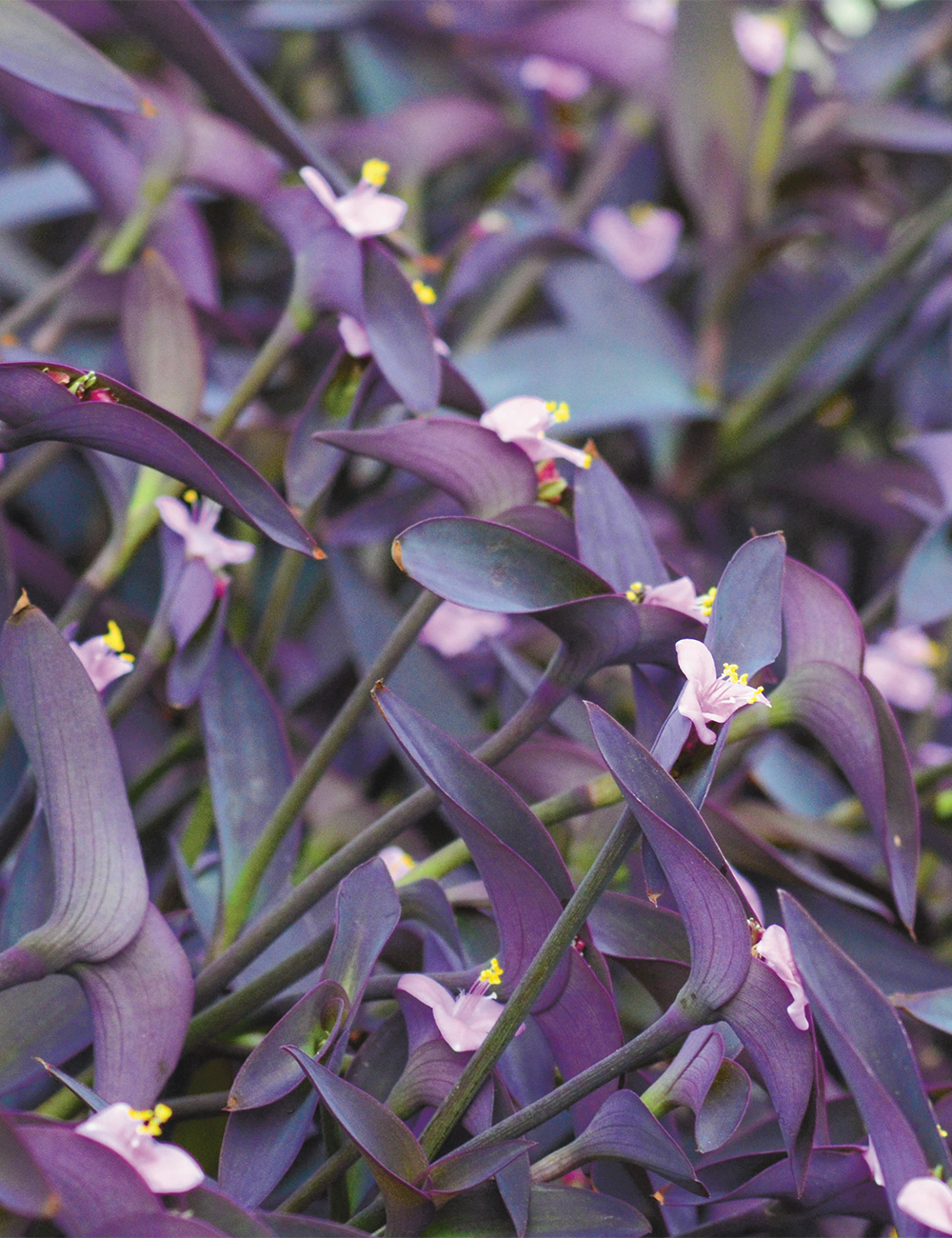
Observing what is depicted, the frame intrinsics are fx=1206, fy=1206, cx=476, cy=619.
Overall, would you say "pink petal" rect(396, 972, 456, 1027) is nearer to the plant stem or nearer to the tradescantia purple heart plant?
the tradescantia purple heart plant

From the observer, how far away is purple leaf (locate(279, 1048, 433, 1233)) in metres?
0.23

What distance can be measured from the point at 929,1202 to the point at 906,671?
313 mm

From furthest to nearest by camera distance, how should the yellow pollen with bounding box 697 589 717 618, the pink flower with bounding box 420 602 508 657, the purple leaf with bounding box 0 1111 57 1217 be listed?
the pink flower with bounding box 420 602 508 657 → the yellow pollen with bounding box 697 589 717 618 → the purple leaf with bounding box 0 1111 57 1217

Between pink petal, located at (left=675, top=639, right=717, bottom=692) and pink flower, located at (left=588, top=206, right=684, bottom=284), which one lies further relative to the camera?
pink flower, located at (left=588, top=206, right=684, bottom=284)

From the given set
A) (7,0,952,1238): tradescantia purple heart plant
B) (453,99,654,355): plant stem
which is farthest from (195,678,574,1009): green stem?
(453,99,654,355): plant stem

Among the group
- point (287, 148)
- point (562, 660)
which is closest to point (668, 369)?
point (287, 148)

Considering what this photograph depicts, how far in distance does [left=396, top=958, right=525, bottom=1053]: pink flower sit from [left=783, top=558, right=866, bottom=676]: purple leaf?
11 centimetres

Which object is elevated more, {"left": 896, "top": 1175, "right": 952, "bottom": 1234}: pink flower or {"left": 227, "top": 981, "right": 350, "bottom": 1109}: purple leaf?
{"left": 227, "top": 981, "right": 350, "bottom": 1109}: purple leaf

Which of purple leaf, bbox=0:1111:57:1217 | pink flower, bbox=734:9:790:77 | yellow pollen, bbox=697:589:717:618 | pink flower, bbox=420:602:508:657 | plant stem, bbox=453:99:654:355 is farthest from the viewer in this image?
pink flower, bbox=734:9:790:77

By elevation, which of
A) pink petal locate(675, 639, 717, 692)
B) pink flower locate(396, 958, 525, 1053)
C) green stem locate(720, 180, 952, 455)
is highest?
pink petal locate(675, 639, 717, 692)

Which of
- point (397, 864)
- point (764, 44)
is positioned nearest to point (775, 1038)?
point (397, 864)

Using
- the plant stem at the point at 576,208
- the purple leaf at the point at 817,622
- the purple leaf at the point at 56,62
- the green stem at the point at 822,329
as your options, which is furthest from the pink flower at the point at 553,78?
the purple leaf at the point at 817,622

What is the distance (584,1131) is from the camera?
25cm

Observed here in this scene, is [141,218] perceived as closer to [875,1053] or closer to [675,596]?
[675,596]
